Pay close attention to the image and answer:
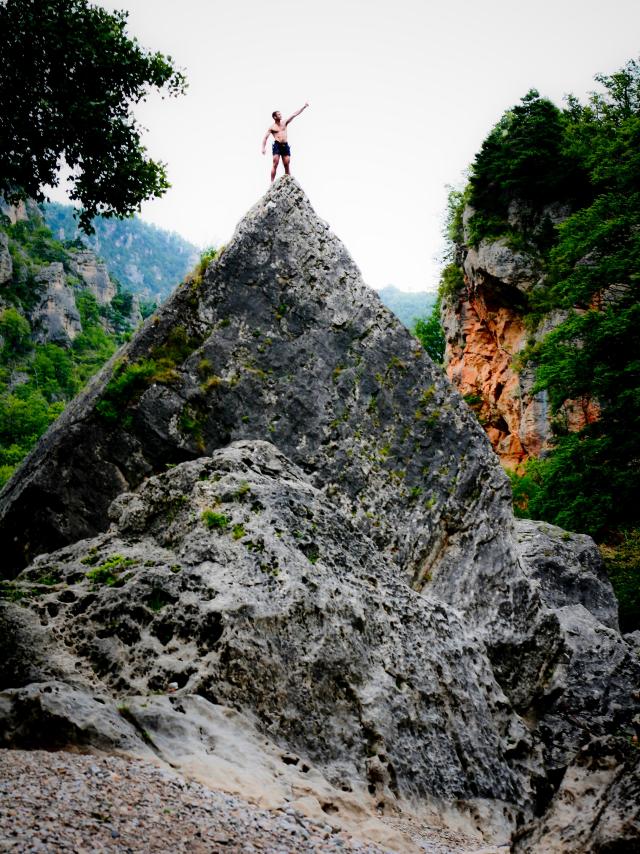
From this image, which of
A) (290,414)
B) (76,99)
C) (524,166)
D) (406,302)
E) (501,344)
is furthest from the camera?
(406,302)

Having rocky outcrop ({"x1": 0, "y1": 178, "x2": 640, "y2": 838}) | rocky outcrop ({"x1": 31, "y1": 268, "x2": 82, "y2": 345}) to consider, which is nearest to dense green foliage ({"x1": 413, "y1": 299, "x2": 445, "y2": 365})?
rocky outcrop ({"x1": 0, "y1": 178, "x2": 640, "y2": 838})

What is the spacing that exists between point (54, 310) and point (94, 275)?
28.7 meters

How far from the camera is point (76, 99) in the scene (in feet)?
39.4

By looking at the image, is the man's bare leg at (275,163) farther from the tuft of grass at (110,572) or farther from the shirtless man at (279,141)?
the tuft of grass at (110,572)

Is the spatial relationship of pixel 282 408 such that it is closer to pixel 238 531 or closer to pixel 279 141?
pixel 238 531

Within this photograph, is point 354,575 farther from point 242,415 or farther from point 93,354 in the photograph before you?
point 93,354

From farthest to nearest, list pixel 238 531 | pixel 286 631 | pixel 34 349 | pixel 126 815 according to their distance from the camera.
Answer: pixel 34 349
pixel 238 531
pixel 286 631
pixel 126 815

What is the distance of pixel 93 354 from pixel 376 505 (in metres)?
74.8

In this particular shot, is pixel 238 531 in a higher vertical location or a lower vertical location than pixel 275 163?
lower

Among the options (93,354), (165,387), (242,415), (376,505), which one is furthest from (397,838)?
(93,354)

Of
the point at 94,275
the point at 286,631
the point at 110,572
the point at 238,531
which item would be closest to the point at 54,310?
the point at 94,275

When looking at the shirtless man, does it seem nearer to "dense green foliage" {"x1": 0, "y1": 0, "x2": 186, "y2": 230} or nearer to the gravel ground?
"dense green foliage" {"x1": 0, "y1": 0, "x2": 186, "y2": 230}

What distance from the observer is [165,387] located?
10.3m

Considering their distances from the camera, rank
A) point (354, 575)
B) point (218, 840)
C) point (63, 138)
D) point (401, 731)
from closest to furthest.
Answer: point (218, 840), point (401, 731), point (354, 575), point (63, 138)
